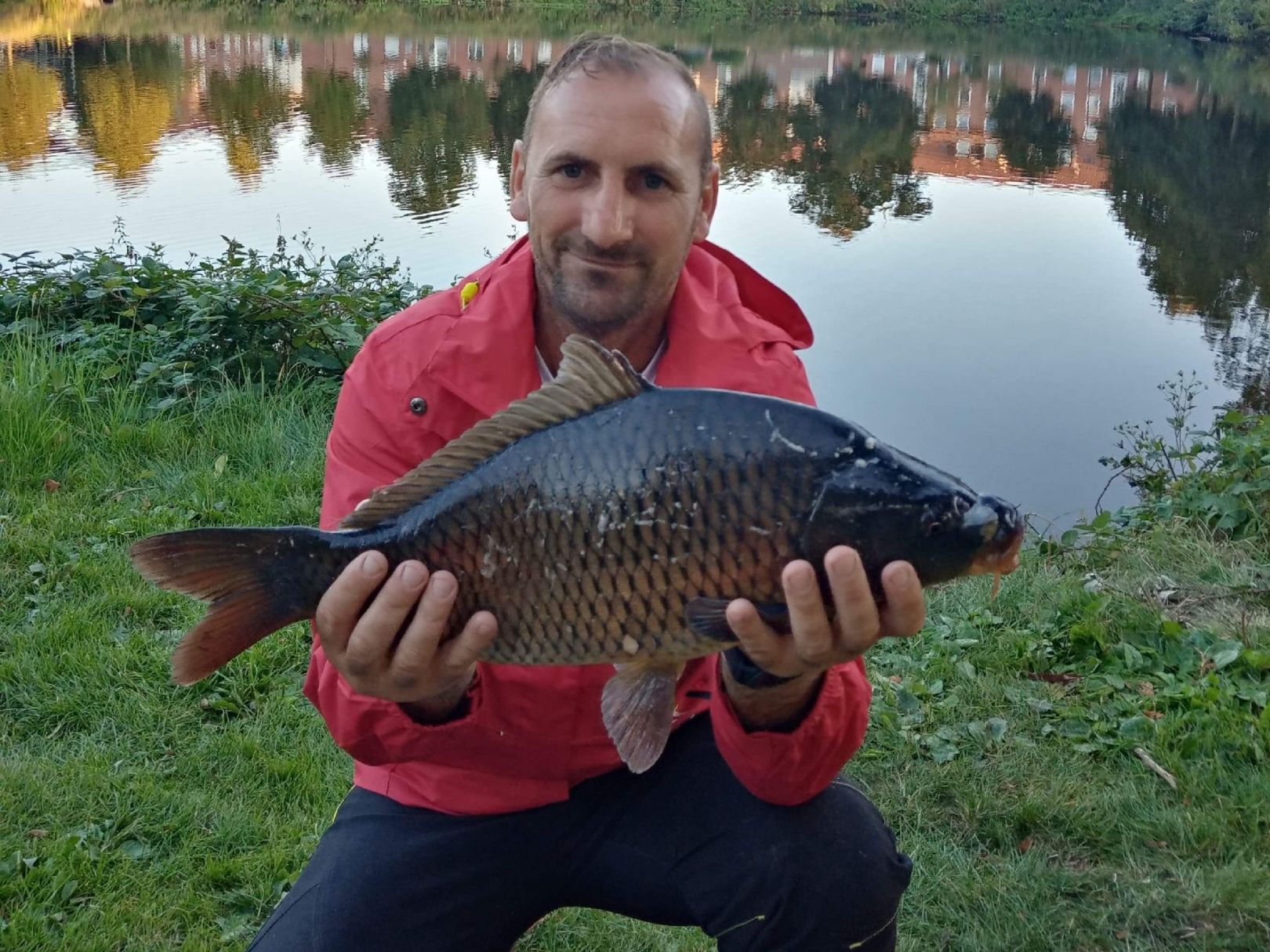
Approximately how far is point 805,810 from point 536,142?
107cm

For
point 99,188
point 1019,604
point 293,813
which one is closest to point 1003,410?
point 1019,604

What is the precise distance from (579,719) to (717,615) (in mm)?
442

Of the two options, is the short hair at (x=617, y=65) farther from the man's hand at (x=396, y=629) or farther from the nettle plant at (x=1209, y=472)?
the nettle plant at (x=1209, y=472)

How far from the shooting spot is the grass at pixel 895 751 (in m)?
2.06

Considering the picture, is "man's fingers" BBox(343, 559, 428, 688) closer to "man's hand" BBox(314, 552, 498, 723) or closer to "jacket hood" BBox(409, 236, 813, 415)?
"man's hand" BBox(314, 552, 498, 723)

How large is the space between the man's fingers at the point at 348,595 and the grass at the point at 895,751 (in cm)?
93

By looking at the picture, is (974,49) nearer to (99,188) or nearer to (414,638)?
(99,188)

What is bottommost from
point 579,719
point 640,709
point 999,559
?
point 579,719

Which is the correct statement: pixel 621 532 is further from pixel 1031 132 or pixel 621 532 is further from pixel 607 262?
pixel 1031 132

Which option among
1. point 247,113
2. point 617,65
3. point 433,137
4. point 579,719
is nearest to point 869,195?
point 433,137

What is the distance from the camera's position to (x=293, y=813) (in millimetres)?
2340

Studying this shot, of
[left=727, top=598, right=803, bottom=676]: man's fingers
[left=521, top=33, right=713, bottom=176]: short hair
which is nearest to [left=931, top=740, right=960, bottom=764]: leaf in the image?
[left=727, top=598, right=803, bottom=676]: man's fingers

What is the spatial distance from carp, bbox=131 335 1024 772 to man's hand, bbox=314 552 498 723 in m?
0.02

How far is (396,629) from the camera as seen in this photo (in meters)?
1.36
